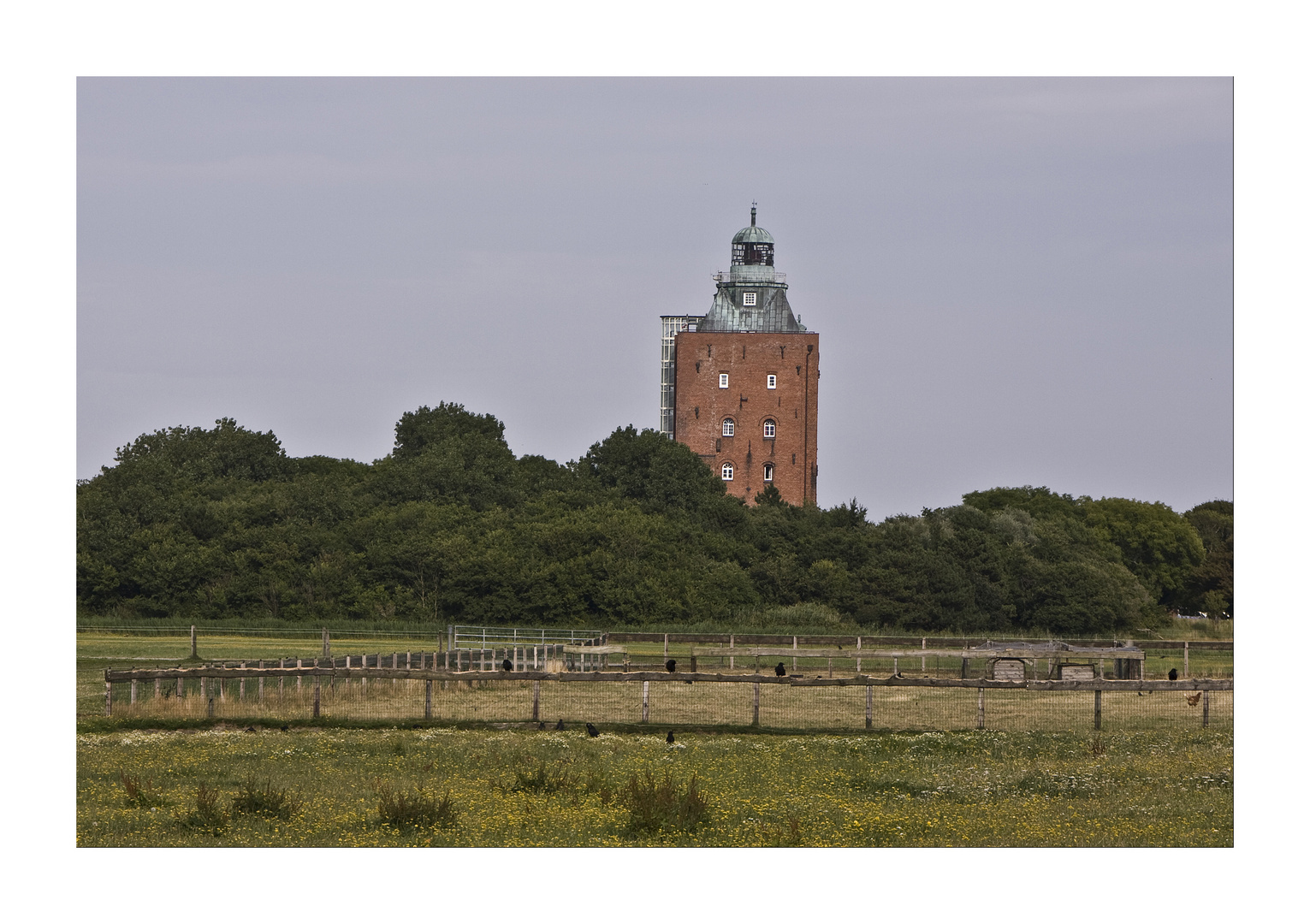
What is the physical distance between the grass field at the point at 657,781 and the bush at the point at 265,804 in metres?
0.05

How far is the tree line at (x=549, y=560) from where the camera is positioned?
224ft

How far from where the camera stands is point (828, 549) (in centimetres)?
7450

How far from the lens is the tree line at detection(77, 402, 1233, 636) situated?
2685 inches

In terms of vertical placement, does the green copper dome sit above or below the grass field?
above

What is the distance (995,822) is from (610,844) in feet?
15.4

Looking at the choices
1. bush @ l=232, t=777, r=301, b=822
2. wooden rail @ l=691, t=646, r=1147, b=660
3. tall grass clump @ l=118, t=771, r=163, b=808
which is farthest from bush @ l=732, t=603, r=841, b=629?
bush @ l=232, t=777, r=301, b=822

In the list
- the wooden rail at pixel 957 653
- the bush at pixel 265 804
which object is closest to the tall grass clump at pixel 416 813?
the bush at pixel 265 804

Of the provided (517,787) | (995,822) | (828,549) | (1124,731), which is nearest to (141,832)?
(517,787)

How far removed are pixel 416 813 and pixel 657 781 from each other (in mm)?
4137

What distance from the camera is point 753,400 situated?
383 feet

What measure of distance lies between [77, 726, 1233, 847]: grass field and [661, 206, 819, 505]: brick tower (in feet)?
292

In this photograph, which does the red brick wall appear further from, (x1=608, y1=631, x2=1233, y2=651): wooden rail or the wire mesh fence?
the wire mesh fence

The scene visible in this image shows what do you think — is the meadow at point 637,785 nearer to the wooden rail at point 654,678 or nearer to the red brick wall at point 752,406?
the wooden rail at point 654,678

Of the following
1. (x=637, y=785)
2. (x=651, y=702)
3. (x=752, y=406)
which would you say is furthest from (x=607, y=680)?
(x=752, y=406)
